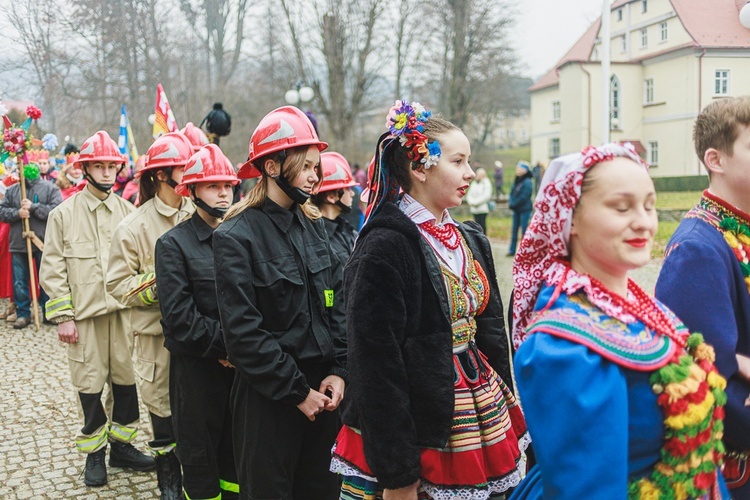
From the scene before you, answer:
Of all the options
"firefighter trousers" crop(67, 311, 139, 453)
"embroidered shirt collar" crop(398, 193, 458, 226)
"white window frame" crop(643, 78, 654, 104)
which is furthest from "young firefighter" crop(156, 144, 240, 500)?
"white window frame" crop(643, 78, 654, 104)

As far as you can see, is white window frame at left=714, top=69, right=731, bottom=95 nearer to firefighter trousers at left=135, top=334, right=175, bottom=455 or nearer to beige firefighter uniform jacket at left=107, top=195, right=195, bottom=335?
beige firefighter uniform jacket at left=107, top=195, right=195, bottom=335

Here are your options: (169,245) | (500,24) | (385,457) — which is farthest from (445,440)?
(500,24)

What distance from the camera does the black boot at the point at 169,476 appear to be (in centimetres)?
433

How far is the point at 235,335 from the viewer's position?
3.08 m

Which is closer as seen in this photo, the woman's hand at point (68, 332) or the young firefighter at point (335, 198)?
the woman's hand at point (68, 332)

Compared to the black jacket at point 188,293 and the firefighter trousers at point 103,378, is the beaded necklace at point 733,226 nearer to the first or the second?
the black jacket at point 188,293

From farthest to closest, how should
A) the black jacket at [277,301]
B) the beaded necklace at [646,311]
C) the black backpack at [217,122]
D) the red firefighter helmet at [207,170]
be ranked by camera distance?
the black backpack at [217,122], the red firefighter helmet at [207,170], the black jacket at [277,301], the beaded necklace at [646,311]

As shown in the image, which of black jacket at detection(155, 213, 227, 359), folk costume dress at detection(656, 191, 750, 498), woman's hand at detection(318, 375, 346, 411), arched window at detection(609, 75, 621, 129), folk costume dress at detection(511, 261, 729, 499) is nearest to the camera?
folk costume dress at detection(511, 261, 729, 499)

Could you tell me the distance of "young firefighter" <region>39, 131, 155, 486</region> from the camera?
4.94m

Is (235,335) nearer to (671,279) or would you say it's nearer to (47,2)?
(671,279)

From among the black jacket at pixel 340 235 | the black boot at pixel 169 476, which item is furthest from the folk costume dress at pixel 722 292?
the black boot at pixel 169 476

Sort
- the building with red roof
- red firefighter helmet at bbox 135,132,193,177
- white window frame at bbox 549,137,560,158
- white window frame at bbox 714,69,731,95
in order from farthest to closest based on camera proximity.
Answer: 1. white window frame at bbox 549,137,560,158
2. the building with red roof
3. white window frame at bbox 714,69,731,95
4. red firefighter helmet at bbox 135,132,193,177

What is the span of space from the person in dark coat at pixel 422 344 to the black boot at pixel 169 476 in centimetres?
201

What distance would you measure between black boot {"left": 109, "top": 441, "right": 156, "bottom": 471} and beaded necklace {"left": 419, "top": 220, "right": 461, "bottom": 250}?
11.1 feet
